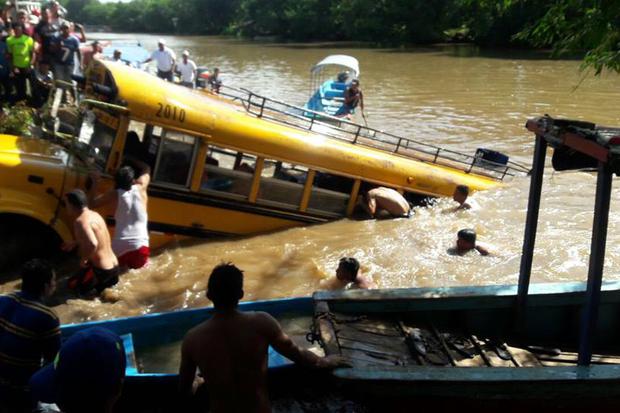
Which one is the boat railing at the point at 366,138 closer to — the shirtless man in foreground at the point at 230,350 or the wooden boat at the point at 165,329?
the wooden boat at the point at 165,329

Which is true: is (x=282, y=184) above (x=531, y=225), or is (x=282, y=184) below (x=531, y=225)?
below

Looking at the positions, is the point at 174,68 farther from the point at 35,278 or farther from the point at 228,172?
the point at 35,278

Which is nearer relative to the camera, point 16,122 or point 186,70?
point 16,122

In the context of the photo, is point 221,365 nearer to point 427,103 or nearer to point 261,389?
point 261,389

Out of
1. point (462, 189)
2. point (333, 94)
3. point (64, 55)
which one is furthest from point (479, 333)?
point (333, 94)

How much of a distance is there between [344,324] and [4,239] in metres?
4.68

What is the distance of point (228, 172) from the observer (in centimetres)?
902

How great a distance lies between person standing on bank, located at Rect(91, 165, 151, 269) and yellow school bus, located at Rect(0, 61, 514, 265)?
1.25 feet

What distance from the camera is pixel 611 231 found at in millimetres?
10648

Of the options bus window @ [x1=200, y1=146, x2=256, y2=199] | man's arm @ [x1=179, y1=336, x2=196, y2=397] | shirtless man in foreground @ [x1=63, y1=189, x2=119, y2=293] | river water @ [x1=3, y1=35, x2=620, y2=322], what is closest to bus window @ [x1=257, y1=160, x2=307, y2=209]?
bus window @ [x1=200, y1=146, x2=256, y2=199]

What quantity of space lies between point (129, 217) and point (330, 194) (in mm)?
3219

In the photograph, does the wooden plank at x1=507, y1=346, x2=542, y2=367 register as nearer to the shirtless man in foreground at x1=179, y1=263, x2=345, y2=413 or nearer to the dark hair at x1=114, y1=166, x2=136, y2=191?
the shirtless man in foreground at x1=179, y1=263, x2=345, y2=413

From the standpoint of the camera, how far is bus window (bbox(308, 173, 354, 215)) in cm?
985

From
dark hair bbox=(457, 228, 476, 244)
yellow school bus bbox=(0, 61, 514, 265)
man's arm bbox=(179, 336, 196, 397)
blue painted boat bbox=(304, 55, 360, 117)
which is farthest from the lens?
blue painted boat bbox=(304, 55, 360, 117)
